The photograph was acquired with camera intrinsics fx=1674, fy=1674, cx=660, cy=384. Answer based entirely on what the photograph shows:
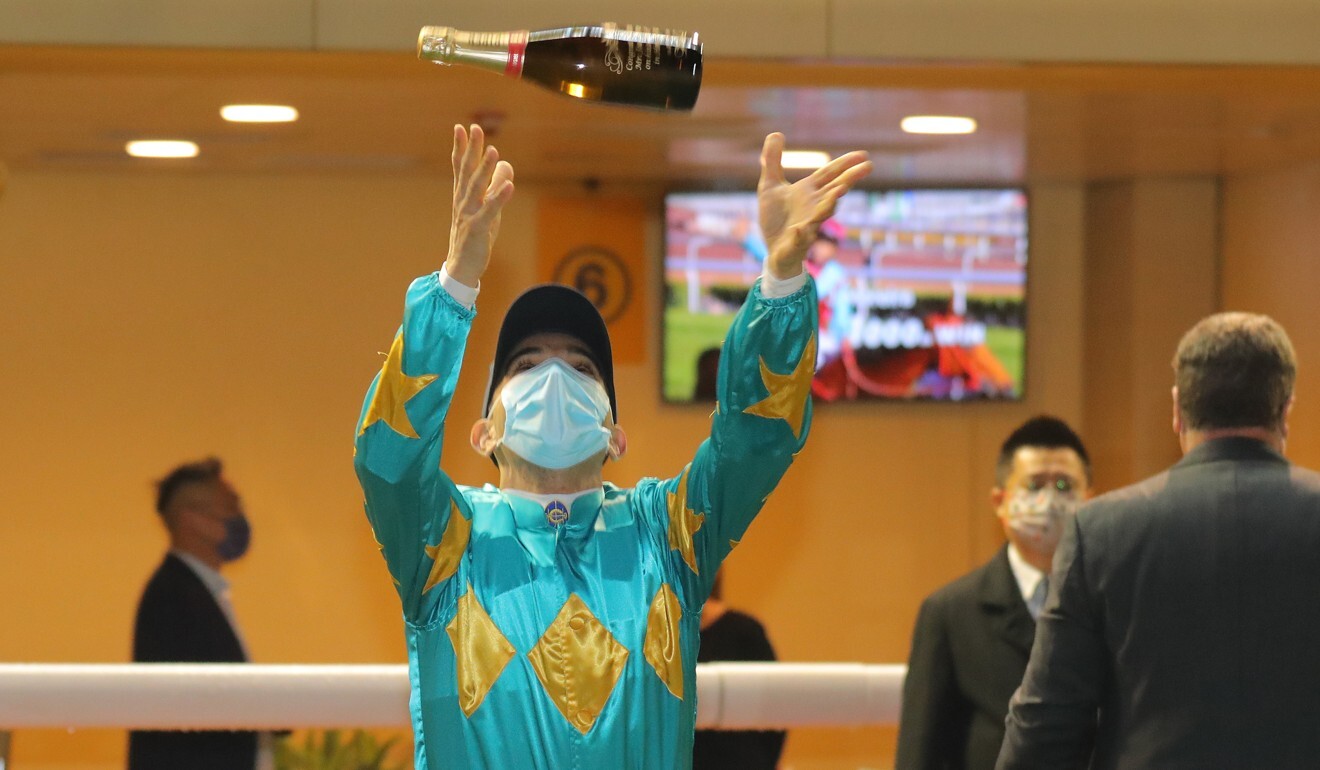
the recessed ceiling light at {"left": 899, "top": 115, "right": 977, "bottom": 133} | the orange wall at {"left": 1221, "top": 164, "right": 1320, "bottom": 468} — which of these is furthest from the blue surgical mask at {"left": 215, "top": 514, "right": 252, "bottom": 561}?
the orange wall at {"left": 1221, "top": 164, "right": 1320, "bottom": 468}

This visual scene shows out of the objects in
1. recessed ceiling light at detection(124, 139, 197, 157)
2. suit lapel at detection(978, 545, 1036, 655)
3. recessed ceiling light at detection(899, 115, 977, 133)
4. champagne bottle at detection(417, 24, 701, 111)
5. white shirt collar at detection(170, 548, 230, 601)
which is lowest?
white shirt collar at detection(170, 548, 230, 601)

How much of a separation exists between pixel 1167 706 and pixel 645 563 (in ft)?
2.40

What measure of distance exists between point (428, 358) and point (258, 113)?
2840mm

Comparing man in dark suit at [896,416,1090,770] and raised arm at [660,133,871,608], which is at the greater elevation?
raised arm at [660,133,871,608]

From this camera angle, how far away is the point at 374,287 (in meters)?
6.03

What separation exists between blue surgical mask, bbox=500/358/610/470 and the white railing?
3.90 ft

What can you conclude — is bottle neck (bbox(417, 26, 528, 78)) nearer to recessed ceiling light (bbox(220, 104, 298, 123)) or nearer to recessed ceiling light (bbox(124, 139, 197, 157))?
recessed ceiling light (bbox(220, 104, 298, 123))

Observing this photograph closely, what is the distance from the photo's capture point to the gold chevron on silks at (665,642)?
2.18 metres

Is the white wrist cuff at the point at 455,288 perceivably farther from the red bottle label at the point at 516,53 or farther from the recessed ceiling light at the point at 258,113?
the recessed ceiling light at the point at 258,113

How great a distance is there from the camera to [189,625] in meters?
4.46

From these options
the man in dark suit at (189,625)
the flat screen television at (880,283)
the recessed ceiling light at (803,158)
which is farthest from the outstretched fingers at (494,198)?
the flat screen television at (880,283)

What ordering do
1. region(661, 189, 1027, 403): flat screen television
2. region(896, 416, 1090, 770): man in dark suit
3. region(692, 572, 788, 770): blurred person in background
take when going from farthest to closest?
region(661, 189, 1027, 403): flat screen television → region(692, 572, 788, 770): blurred person in background → region(896, 416, 1090, 770): man in dark suit

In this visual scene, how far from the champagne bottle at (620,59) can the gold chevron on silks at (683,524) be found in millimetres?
508

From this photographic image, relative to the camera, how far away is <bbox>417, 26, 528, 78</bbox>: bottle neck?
2182 mm
